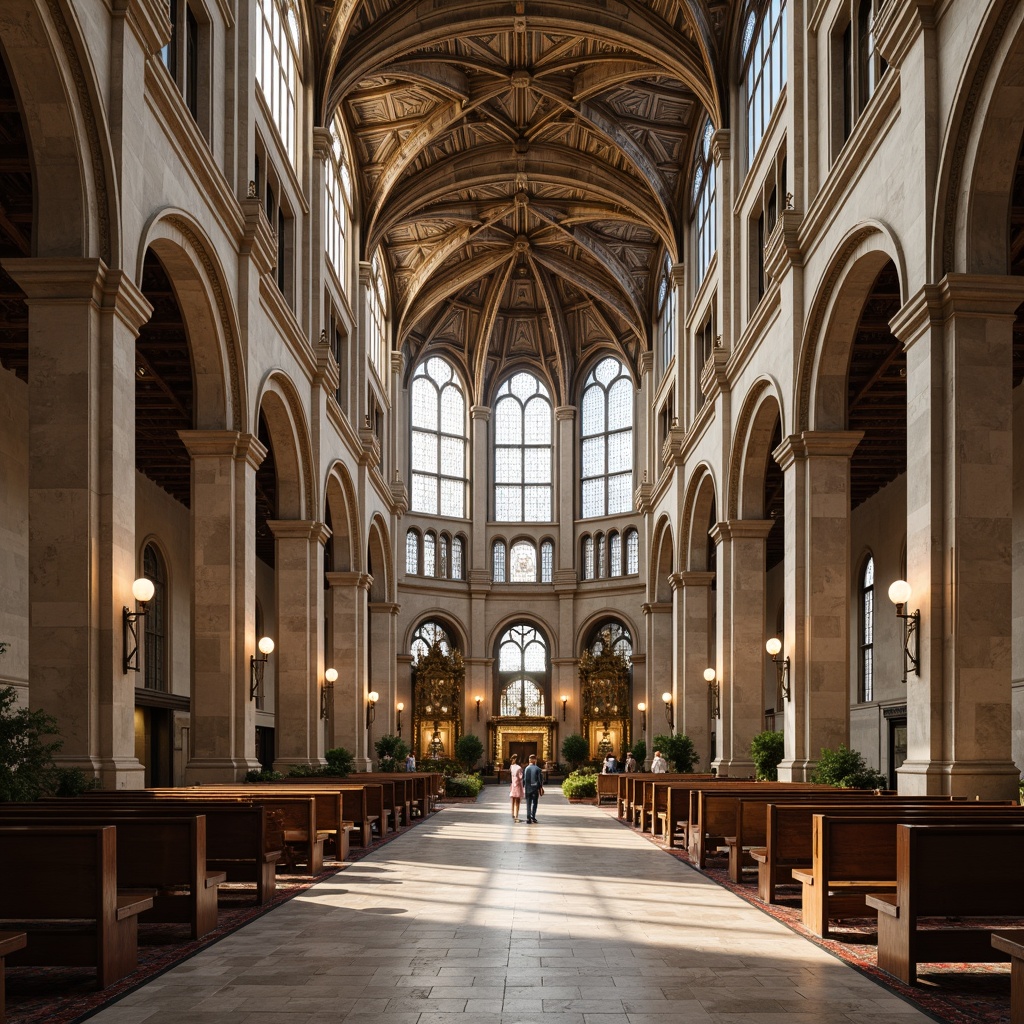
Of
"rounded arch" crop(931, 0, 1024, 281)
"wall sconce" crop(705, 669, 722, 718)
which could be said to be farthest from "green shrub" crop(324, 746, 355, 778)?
"rounded arch" crop(931, 0, 1024, 281)

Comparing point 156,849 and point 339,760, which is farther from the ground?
point 156,849

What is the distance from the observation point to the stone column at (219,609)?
19734mm

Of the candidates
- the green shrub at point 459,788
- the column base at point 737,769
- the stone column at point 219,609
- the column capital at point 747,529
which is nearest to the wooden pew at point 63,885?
the stone column at point 219,609

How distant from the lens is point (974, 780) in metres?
13.0

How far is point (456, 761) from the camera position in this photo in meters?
49.2

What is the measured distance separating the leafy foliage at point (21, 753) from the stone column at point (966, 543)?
359 inches

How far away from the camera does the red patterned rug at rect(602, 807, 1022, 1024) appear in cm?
716

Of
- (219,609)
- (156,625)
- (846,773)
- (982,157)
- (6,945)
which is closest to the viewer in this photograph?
(6,945)

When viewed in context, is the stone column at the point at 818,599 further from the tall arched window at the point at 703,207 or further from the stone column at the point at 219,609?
the tall arched window at the point at 703,207

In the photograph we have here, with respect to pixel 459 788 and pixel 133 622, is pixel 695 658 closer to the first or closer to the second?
pixel 459 788

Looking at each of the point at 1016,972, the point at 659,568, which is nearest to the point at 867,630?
the point at 659,568

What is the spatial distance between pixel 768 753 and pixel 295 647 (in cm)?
1035

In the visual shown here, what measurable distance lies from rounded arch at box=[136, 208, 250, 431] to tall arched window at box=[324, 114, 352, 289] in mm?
11677

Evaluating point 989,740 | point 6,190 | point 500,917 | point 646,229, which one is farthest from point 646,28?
point 500,917
